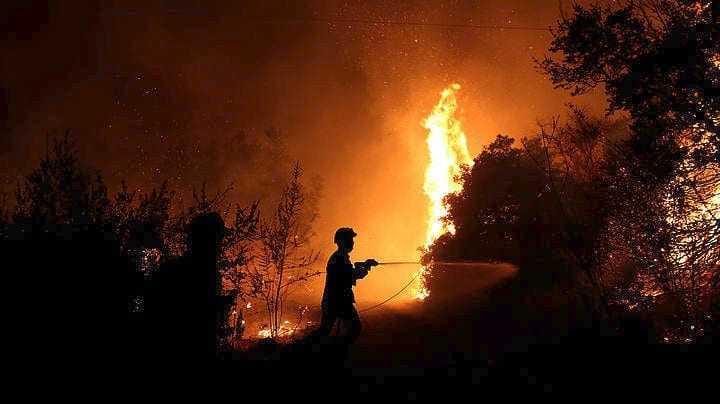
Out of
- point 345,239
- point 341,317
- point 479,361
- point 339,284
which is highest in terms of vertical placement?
point 345,239

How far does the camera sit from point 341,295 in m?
6.86

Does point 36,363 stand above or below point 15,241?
below

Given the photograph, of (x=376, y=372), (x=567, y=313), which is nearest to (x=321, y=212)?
(x=567, y=313)

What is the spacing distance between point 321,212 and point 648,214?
230 ft

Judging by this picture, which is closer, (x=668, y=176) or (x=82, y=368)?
(x=82, y=368)

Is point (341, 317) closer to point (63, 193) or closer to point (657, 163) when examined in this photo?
point (63, 193)

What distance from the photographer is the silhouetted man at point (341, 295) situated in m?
6.77

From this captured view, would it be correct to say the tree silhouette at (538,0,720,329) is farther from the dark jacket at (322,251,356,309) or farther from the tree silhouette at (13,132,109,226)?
the tree silhouette at (13,132,109,226)

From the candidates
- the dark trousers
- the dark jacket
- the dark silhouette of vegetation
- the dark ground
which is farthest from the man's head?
the dark silhouette of vegetation

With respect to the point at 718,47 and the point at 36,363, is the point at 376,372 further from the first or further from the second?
the point at 718,47

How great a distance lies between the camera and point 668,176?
10.8 meters

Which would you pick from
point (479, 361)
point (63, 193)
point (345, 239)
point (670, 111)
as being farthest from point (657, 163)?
point (63, 193)

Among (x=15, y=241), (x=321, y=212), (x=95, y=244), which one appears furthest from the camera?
(x=321, y=212)

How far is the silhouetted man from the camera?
267 inches
